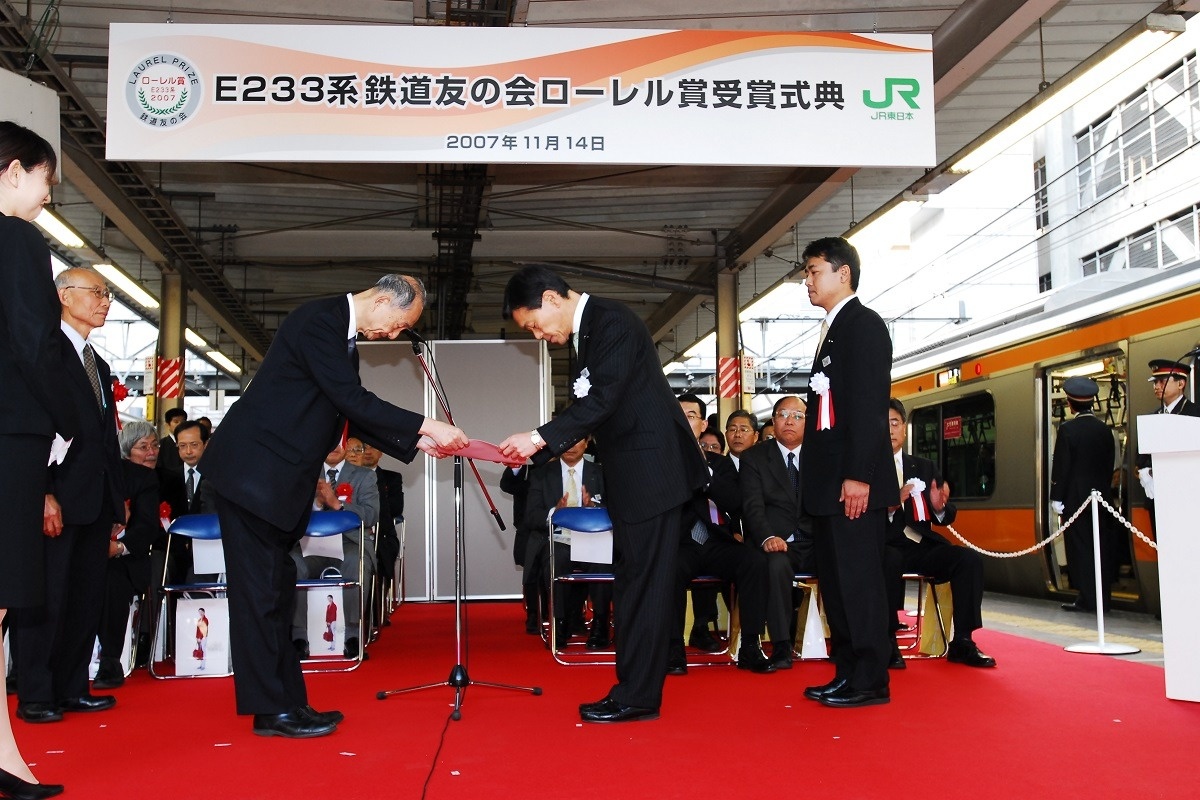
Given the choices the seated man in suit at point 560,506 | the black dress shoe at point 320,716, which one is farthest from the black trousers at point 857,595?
the seated man in suit at point 560,506

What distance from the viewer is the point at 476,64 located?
591 cm

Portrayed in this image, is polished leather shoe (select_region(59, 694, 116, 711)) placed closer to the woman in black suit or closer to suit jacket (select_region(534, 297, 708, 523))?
the woman in black suit

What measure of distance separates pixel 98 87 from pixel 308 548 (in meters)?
4.36

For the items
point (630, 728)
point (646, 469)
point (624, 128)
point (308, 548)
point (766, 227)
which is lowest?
point (630, 728)

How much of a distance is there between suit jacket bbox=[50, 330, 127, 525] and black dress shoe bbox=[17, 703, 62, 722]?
2.33 ft

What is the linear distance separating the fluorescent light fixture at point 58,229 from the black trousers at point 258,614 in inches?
280

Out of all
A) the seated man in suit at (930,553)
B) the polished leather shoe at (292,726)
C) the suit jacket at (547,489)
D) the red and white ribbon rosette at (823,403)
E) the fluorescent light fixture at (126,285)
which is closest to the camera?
the polished leather shoe at (292,726)

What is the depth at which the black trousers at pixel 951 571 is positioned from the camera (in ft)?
18.3

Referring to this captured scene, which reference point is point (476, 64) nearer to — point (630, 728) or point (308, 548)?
point (308, 548)

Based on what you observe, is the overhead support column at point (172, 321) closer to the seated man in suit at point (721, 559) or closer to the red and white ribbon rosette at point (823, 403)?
the seated man in suit at point (721, 559)

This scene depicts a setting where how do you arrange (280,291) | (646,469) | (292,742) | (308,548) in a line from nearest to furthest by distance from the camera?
(292,742) < (646,469) < (308,548) < (280,291)

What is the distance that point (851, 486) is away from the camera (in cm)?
432

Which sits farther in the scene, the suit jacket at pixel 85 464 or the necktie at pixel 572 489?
the necktie at pixel 572 489

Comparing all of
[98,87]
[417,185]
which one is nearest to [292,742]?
[98,87]
